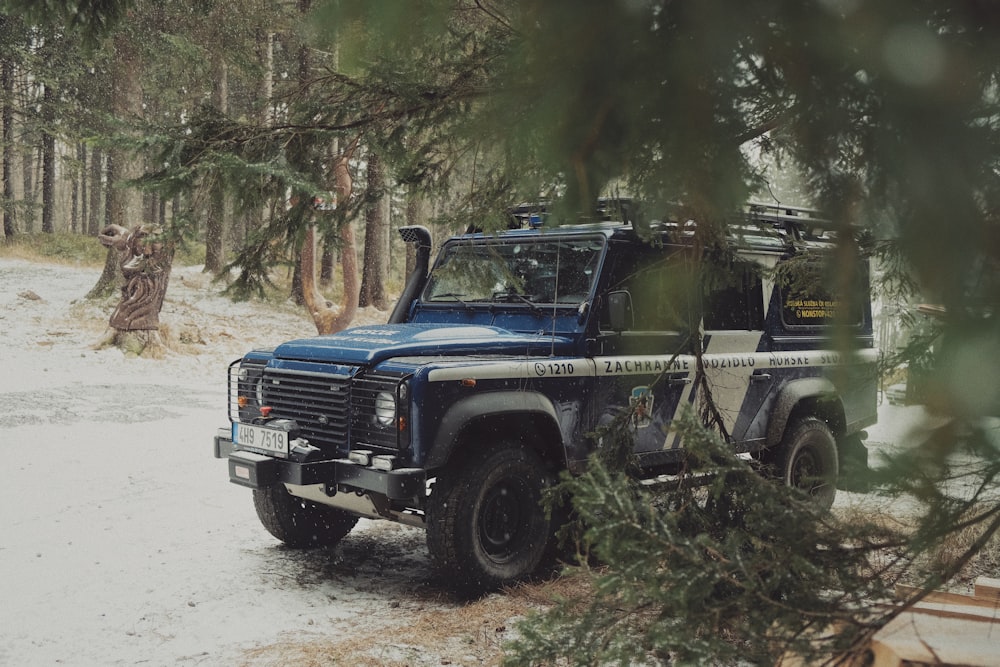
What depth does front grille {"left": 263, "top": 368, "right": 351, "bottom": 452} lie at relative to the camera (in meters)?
5.32

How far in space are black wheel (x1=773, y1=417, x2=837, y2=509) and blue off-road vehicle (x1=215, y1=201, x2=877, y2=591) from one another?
0.04 m

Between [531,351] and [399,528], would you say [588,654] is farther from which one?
[399,528]

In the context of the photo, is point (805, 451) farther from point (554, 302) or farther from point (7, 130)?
point (7, 130)

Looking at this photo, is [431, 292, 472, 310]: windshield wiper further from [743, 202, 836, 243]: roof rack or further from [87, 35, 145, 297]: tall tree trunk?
[87, 35, 145, 297]: tall tree trunk

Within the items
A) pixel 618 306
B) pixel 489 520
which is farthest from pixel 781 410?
pixel 489 520

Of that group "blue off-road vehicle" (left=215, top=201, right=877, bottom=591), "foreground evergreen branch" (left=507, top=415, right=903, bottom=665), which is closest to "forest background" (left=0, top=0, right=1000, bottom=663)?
"foreground evergreen branch" (left=507, top=415, right=903, bottom=665)

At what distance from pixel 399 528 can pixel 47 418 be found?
5.99m

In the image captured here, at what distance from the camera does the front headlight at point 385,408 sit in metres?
5.11

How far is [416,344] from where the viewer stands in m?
5.46

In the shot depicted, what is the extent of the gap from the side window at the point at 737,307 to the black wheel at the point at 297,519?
9.90 ft

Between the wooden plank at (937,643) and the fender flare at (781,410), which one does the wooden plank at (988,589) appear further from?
the fender flare at (781,410)

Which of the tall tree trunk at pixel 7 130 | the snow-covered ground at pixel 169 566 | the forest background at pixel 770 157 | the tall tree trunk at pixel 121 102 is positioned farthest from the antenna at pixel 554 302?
the tall tree trunk at pixel 7 130

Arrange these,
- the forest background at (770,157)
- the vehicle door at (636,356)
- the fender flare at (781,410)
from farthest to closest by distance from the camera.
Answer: the fender flare at (781,410)
the vehicle door at (636,356)
the forest background at (770,157)

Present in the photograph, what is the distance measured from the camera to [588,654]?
2.46 meters
